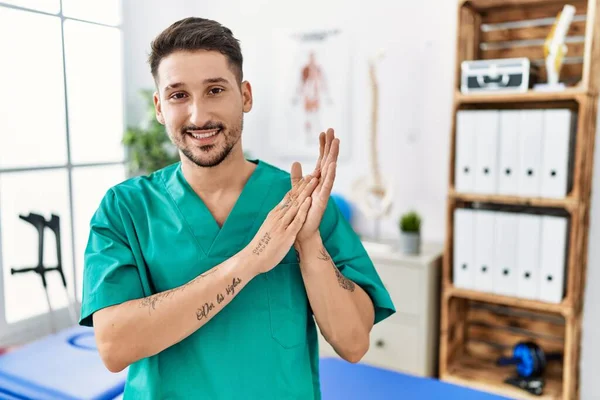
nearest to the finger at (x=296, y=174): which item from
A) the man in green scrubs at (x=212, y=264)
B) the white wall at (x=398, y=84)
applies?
the man in green scrubs at (x=212, y=264)

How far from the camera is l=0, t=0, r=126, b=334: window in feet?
9.22

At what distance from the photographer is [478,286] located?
2.41 metres

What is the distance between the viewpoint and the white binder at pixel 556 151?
214cm

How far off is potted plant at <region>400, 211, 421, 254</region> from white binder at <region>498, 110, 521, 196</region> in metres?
0.44

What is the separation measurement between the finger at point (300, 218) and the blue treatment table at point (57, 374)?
3.17 feet

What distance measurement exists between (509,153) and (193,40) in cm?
168

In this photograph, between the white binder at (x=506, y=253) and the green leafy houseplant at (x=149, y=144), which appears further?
the green leafy houseplant at (x=149, y=144)

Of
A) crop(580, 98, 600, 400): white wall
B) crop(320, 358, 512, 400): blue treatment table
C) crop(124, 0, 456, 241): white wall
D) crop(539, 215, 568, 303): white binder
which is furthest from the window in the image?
crop(580, 98, 600, 400): white wall

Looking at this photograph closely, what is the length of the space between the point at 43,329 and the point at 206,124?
2524mm

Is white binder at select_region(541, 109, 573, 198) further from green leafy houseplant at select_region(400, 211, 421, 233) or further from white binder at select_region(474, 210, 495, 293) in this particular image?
green leafy houseplant at select_region(400, 211, 421, 233)

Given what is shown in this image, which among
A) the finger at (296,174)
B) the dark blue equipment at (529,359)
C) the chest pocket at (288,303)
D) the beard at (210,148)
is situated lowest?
the dark blue equipment at (529,359)

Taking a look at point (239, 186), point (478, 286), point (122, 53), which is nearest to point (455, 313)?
point (478, 286)

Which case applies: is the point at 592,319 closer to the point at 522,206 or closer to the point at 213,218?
the point at 522,206

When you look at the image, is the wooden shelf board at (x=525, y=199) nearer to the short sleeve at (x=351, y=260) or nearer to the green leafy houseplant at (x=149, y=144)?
the short sleeve at (x=351, y=260)
